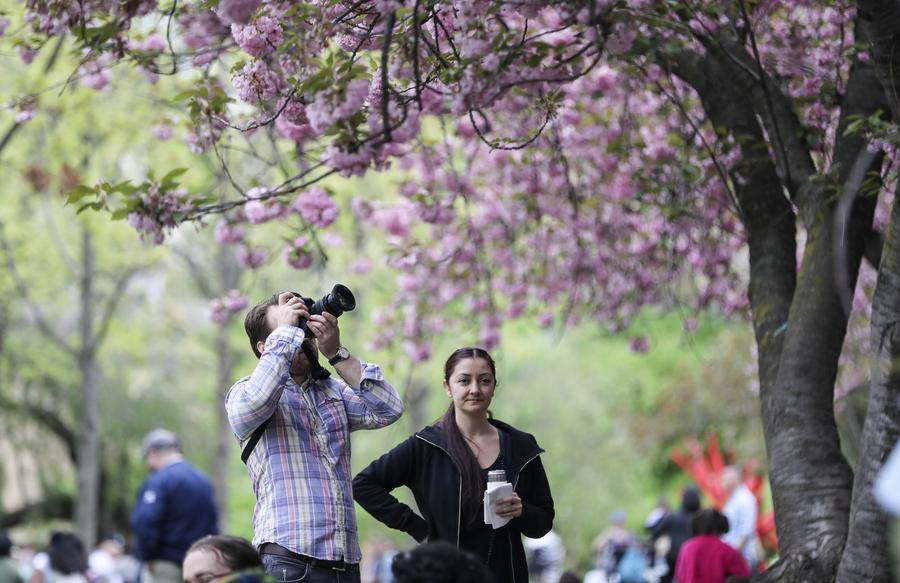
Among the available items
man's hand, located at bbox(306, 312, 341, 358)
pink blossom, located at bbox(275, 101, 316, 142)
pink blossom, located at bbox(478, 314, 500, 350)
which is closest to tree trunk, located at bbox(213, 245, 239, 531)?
pink blossom, located at bbox(478, 314, 500, 350)

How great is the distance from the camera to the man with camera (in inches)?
173

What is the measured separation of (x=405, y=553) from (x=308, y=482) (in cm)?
110

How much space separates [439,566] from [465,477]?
158 centimetres

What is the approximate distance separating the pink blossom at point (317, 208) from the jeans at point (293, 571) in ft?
10.1

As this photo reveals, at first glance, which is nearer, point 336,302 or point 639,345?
point 336,302

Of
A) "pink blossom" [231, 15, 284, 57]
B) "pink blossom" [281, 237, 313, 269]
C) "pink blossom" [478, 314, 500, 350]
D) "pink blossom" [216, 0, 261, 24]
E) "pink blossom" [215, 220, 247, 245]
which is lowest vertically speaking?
"pink blossom" [281, 237, 313, 269]

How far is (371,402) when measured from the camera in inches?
190

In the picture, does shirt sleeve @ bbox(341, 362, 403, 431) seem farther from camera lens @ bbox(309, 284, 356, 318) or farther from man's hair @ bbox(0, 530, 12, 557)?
man's hair @ bbox(0, 530, 12, 557)

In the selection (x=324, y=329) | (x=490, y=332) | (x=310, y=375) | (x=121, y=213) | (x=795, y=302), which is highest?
(x=490, y=332)

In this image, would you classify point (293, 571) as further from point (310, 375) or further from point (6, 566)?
point (6, 566)

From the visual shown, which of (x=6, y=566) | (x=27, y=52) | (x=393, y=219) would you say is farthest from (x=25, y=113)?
(x=393, y=219)

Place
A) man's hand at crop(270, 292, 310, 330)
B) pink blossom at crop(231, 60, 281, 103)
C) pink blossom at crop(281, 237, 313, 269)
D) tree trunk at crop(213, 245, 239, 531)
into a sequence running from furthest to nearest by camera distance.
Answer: tree trunk at crop(213, 245, 239, 531) < pink blossom at crop(281, 237, 313, 269) < pink blossom at crop(231, 60, 281, 103) < man's hand at crop(270, 292, 310, 330)

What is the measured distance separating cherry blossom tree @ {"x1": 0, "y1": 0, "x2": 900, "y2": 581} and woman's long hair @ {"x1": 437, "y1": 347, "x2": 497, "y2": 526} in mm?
888

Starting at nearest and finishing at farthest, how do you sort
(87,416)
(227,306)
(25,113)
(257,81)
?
1. (257,81)
2. (25,113)
3. (227,306)
4. (87,416)
